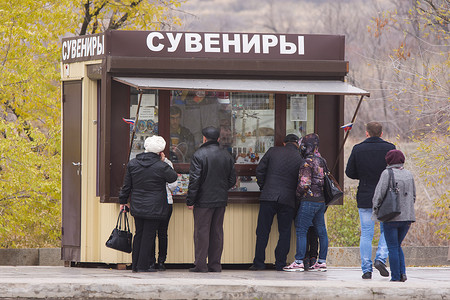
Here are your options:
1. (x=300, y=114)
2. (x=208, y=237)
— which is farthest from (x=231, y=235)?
(x=300, y=114)

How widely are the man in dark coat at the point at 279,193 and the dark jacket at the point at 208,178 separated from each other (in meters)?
0.63

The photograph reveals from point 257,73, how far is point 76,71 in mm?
2384

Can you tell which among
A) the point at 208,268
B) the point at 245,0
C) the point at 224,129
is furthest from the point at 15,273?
the point at 245,0

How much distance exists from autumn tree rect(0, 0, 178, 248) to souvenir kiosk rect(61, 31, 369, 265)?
4.74m

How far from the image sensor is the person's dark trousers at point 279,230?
10555 mm

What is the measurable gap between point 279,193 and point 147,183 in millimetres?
1638

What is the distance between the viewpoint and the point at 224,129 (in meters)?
11.0

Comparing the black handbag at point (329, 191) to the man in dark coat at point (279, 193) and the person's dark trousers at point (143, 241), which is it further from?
the person's dark trousers at point (143, 241)

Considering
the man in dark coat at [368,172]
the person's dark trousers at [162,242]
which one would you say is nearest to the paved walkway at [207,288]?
the man in dark coat at [368,172]

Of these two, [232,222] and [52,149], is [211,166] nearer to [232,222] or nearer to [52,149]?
[232,222]

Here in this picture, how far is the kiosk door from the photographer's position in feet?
37.1

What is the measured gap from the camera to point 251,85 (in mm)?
10430

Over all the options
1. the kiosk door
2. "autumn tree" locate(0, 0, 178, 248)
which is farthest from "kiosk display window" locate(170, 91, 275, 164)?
"autumn tree" locate(0, 0, 178, 248)

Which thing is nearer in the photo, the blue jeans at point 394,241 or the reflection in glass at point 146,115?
the blue jeans at point 394,241
